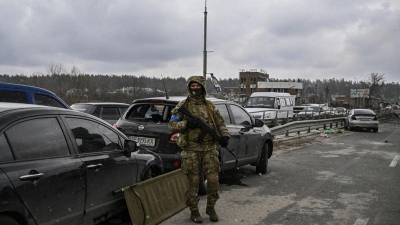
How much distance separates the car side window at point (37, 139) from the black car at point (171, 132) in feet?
9.34

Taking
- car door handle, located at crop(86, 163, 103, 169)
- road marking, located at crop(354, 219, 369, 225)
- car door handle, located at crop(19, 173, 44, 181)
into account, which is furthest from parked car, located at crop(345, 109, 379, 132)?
car door handle, located at crop(19, 173, 44, 181)

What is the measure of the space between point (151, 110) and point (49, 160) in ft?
12.2

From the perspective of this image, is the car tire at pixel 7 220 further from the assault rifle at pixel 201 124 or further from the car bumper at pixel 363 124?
the car bumper at pixel 363 124

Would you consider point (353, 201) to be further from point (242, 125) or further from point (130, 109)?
point (130, 109)

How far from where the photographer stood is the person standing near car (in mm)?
6211

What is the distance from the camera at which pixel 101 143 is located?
17.6ft

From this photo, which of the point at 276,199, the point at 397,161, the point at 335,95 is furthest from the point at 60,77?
the point at 335,95

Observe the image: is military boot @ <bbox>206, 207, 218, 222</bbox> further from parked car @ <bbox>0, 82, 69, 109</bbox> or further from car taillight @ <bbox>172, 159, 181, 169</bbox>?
parked car @ <bbox>0, 82, 69, 109</bbox>

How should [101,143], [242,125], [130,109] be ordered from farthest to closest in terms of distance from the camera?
[242,125] < [130,109] < [101,143]

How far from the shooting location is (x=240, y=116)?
31.0 feet

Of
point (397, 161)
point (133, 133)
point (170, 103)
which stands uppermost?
point (170, 103)

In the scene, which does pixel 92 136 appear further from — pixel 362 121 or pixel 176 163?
pixel 362 121

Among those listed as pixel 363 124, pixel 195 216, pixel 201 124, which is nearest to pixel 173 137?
pixel 201 124

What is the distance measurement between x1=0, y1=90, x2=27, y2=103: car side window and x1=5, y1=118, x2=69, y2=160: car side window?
3330mm
